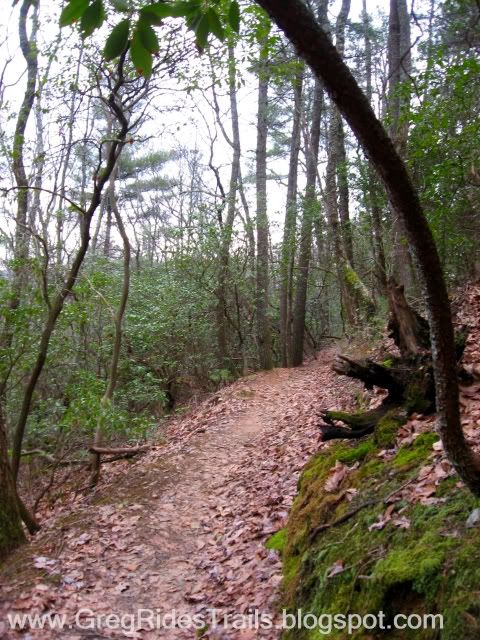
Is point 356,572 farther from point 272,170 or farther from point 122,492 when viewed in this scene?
point 272,170

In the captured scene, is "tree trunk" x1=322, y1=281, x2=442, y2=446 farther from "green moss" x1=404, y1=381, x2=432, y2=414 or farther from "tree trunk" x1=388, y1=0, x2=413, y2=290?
"tree trunk" x1=388, y1=0, x2=413, y2=290

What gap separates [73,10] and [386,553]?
3.07 metres

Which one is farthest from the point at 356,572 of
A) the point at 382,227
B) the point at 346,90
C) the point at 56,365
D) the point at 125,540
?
the point at 382,227

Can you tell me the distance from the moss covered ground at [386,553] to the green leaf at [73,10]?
2.69m

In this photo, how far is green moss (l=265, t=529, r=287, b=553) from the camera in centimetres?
459

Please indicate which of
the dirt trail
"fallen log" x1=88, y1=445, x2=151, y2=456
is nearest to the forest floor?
the dirt trail

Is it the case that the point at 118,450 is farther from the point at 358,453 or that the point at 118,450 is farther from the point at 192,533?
the point at 358,453

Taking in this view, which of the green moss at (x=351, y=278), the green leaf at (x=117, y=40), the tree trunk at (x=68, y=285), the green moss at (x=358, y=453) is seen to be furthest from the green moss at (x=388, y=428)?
the green moss at (x=351, y=278)

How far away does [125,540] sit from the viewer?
582cm

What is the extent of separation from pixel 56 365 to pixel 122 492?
4.90 metres

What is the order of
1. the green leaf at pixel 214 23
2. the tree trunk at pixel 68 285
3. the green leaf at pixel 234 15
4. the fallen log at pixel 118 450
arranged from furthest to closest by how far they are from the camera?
the fallen log at pixel 118 450, the tree trunk at pixel 68 285, the green leaf at pixel 234 15, the green leaf at pixel 214 23

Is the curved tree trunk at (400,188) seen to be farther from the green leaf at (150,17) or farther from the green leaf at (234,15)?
the green leaf at (150,17)

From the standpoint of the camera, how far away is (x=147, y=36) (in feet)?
4.81

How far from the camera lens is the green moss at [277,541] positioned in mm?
4590
